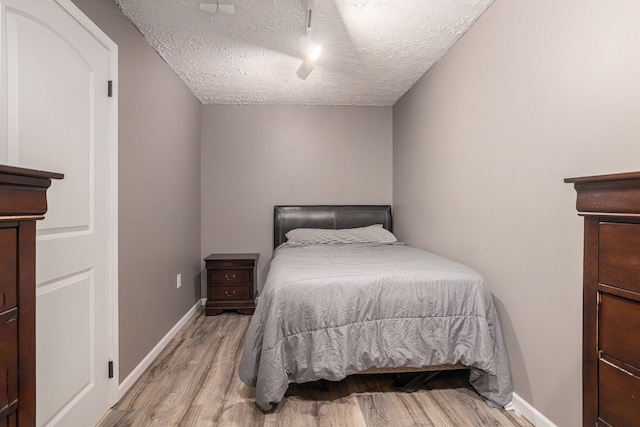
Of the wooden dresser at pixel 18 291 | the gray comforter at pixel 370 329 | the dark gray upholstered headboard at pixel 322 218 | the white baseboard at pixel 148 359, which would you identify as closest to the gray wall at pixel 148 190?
the white baseboard at pixel 148 359

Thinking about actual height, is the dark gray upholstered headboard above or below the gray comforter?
above

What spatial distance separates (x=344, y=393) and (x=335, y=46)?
2452mm

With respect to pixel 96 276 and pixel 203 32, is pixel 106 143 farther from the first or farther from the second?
pixel 203 32

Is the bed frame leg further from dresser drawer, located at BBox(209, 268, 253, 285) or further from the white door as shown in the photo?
dresser drawer, located at BBox(209, 268, 253, 285)

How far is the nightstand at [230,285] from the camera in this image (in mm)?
3482

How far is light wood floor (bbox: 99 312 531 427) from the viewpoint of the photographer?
5.63 feet

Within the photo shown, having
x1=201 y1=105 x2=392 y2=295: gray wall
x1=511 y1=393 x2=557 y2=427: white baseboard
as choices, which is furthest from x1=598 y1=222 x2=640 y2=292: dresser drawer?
x1=201 y1=105 x2=392 y2=295: gray wall

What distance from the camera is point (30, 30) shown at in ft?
4.15

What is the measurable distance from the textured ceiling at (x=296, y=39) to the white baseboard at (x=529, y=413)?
2328mm

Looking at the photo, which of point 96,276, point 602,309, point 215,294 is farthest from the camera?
point 215,294

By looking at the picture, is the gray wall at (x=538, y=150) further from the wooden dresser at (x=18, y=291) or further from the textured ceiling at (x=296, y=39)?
the wooden dresser at (x=18, y=291)

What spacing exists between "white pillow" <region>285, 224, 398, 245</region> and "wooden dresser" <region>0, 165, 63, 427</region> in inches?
107

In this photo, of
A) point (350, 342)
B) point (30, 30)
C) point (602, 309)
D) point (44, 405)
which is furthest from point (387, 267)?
point (30, 30)

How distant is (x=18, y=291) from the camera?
73 centimetres
